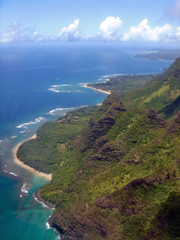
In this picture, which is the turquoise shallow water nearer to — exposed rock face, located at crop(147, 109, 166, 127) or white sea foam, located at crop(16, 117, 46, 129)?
exposed rock face, located at crop(147, 109, 166, 127)

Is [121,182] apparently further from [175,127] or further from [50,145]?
[50,145]

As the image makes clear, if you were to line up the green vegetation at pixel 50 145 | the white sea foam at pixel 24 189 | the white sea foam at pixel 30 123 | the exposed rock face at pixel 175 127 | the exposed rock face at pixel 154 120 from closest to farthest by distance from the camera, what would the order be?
the exposed rock face at pixel 175 127 → the exposed rock face at pixel 154 120 → the white sea foam at pixel 24 189 → the green vegetation at pixel 50 145 → the white sea foam at pixel 30 123

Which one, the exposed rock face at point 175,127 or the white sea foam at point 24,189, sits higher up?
the exposed rock face at point 175,127

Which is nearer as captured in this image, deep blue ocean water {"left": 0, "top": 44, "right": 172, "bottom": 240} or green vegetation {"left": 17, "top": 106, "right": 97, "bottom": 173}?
deep blue ocean water {"left": 0, "top": 44, "right": 172, "bottom": 240}

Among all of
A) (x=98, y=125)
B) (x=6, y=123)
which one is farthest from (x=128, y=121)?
(x=6, y=123)

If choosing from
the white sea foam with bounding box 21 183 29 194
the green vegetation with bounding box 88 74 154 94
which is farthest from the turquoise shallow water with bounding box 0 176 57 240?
the green vegetation with bounding box 88 74 154 94

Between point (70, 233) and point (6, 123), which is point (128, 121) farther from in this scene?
point (6, 123)

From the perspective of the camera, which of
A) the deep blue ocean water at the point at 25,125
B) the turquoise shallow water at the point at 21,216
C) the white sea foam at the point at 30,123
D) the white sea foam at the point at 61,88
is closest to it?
the turquoise shallow water at the point at 21,216

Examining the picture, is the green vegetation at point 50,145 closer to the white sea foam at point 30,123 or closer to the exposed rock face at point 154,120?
the white sea foam at point 30,123

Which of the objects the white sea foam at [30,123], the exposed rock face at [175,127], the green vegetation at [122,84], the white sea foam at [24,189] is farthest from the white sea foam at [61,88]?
the exposed rock face at [175,127]
